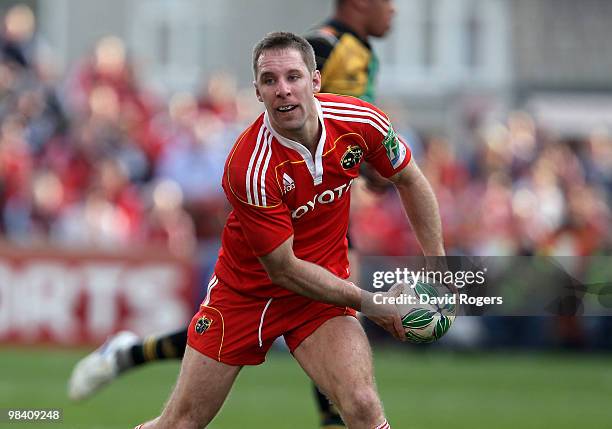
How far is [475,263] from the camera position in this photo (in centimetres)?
753

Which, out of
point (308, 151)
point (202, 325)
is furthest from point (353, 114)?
point (202, 325)

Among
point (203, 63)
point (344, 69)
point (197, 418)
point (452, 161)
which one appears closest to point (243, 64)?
point (203, 63)

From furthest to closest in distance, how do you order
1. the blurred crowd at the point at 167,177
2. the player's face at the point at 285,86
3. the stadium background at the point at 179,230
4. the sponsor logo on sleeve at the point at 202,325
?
the blurred crowd at the point at 167,177 → the stadium background at the point at 179,230 → the sponsor logo on sleeve at the point at 202,325 → the player's face at the point at 285,86

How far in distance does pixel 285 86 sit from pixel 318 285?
1000 mm

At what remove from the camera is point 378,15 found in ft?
30.0

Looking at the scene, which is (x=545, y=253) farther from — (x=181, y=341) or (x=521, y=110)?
(x=521, y=110)

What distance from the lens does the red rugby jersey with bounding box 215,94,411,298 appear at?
6.72 m

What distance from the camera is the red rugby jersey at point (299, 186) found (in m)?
6.72

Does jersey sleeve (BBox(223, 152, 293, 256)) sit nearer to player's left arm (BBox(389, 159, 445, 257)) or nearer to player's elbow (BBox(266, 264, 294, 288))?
player's elbow (BBox(266, 264, 294, 288))

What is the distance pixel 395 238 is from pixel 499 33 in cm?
1293

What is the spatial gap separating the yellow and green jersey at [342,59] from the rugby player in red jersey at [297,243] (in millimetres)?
1765

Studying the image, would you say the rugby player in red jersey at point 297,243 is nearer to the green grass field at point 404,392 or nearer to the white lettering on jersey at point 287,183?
the white lettering on jersey at point 287,183

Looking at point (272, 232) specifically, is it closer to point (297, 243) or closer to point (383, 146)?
point (297, 243)

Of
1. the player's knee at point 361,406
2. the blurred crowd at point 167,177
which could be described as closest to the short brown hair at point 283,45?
the player's knee at point 361,406
